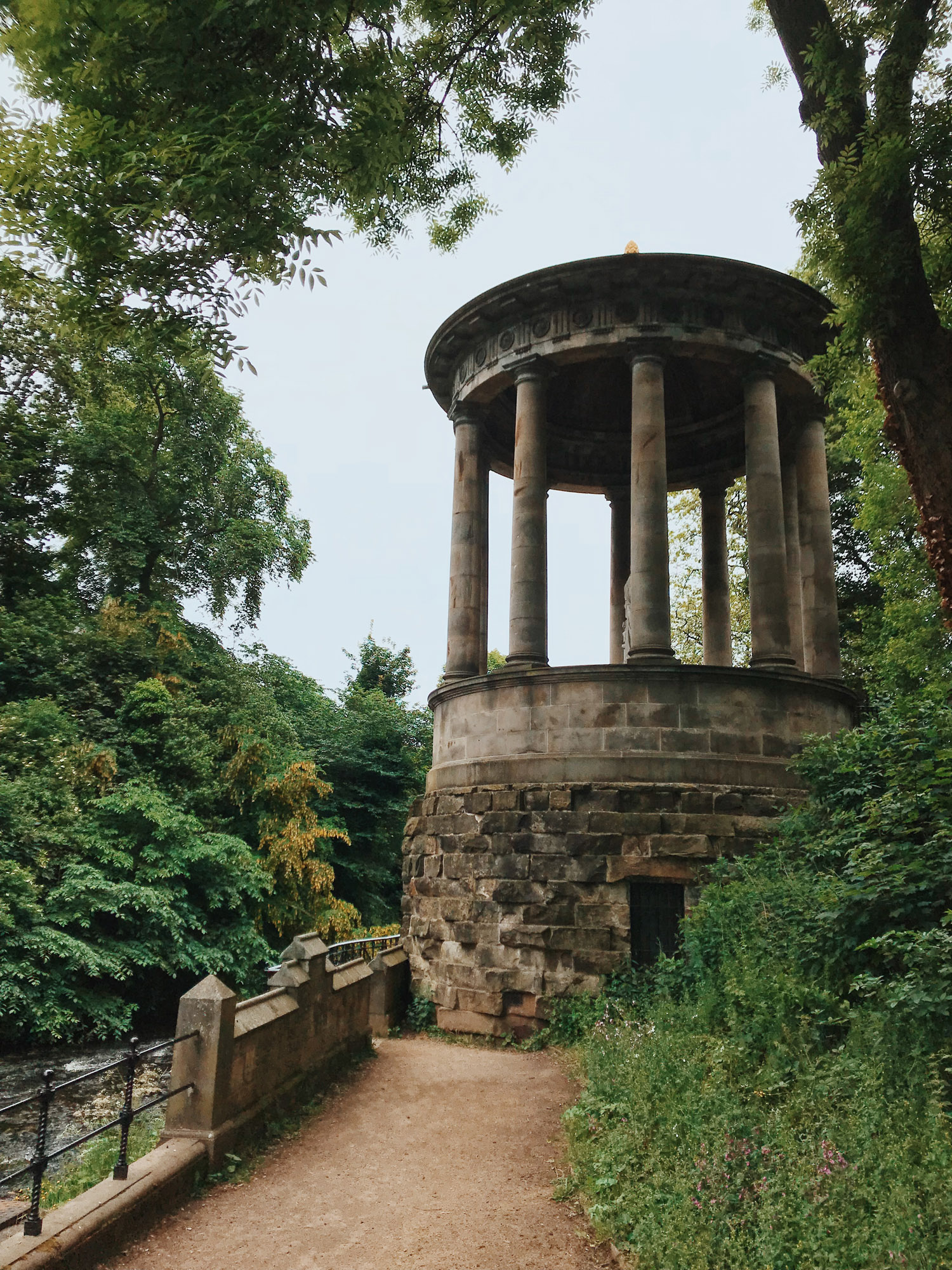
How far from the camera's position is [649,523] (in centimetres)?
1377

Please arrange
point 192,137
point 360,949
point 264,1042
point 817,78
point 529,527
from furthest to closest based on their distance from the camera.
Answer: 1. point 360,949
2. point 529,527
3. point 264,1042
4. point 817,78
5. point 192,137

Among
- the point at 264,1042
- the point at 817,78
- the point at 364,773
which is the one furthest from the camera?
the point at 364,773

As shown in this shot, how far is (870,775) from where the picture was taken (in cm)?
989

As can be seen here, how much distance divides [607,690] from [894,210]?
7.09 meters

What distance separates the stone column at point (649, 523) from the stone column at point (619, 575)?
5501 mm

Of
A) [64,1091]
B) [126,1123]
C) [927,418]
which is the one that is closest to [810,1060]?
[126,1123]

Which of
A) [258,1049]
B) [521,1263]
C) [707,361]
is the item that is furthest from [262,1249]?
[707,361]

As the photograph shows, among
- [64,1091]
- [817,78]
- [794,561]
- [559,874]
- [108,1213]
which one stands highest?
[817,78]

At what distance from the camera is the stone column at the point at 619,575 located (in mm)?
19875

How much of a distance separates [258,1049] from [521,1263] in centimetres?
343

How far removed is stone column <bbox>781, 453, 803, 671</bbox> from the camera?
16766 millimetres

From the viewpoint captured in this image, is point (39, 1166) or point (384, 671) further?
point (384, 671)

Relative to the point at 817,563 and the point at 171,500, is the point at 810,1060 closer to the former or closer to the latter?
the point at 817,563

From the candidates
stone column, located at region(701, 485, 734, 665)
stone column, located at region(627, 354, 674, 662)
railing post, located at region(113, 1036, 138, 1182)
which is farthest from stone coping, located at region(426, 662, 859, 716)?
railing post, located at region(113, 1036, 138, 1182)
